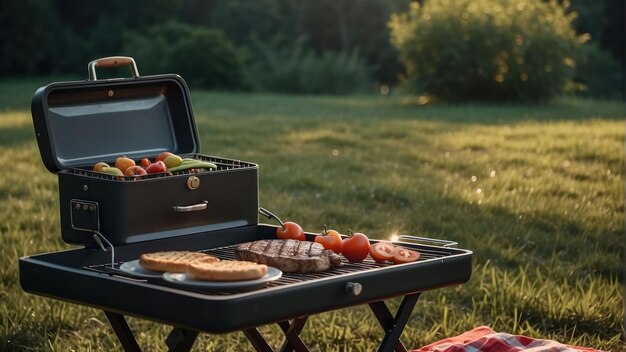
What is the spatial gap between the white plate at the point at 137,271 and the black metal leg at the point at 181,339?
0.57 ft

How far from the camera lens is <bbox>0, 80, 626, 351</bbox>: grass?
4.84m

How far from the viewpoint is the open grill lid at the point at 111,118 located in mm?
3529

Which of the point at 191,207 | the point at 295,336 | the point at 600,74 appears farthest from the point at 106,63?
the point at 600,74

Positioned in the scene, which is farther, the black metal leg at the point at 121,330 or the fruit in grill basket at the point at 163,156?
the fruit in grill basket at the point at 163,156

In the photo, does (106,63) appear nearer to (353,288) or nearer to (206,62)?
(353,288)

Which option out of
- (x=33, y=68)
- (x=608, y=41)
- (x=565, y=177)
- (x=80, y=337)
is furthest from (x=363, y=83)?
(x=80, y=337)

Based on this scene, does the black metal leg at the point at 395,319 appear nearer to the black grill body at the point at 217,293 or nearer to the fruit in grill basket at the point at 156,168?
the black grill body at the point at 217,293

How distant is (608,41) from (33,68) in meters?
16.0

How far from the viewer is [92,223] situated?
3299 millimetres

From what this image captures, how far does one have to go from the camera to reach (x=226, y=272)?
2.79 metres

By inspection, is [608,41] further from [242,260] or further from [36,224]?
[242,260]

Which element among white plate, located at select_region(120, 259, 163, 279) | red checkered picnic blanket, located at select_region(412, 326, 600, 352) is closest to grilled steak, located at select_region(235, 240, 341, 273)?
white plate, located at select_region(120, 259, 163, 279)

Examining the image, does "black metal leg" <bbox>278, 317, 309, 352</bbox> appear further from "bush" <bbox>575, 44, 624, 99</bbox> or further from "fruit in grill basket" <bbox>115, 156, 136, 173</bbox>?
"bush" <bbox>575, 44, 624, 99</bbox>

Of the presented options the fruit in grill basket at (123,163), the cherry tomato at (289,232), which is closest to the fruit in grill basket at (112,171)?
the fruit in grill basket at (123,163)
